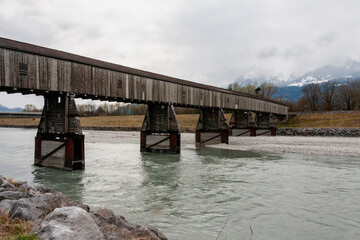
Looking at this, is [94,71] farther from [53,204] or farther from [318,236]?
[318,236]

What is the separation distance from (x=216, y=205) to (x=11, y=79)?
15.2m

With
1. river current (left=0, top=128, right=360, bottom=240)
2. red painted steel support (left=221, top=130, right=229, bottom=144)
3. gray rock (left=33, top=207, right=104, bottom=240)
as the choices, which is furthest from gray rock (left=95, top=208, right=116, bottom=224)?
red painted steel support (left=221, top=130, right=229, bottom=144)

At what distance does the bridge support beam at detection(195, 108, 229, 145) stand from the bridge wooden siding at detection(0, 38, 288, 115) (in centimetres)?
517

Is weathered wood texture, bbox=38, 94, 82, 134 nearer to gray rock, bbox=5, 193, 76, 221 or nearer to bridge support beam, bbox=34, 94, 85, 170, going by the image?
bridge support beam, bbox=34, 94, 85, 170

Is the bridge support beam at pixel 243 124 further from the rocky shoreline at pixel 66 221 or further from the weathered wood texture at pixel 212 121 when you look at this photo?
the rocky shoreline at pixel 66 221

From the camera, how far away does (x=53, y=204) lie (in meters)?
7.07

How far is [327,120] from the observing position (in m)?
64.7

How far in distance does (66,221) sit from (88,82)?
1867cm

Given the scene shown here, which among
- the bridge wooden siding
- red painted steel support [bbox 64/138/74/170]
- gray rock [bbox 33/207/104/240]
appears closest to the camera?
gray rock [bbox 33/207/104/240]

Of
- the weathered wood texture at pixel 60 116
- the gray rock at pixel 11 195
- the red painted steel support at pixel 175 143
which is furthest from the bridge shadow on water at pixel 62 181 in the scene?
the red painted steel support at pixel 175 143

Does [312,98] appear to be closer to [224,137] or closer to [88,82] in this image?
[224,137]

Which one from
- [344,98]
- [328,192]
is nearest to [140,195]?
[328,192]

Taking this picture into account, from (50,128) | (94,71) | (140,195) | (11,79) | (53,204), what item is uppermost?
(94,71)

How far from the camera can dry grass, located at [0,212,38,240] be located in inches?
187
